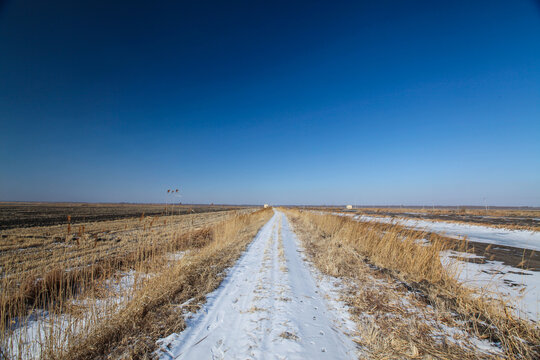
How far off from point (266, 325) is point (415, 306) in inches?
117

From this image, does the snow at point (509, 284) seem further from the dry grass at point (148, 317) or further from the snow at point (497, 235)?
the dry grass at point (148, 317)

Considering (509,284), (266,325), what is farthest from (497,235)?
(266,325)

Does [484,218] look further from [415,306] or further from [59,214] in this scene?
[59,214]

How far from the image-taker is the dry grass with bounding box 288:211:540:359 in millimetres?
2695

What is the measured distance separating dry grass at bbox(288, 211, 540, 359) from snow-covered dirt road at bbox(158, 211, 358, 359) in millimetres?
500

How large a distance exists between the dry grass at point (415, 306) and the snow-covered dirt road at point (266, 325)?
500 millimetres

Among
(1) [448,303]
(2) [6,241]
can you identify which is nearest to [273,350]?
(1) [448,303]

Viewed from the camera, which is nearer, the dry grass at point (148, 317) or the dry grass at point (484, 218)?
the dry grass at point (148, 317)

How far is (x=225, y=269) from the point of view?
6477 mm

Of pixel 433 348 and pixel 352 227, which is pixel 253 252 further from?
pixel 433 348

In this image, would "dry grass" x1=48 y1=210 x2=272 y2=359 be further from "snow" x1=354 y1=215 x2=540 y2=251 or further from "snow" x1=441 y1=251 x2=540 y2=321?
"snow" x1=354 y1=215 x2=540 y2=251

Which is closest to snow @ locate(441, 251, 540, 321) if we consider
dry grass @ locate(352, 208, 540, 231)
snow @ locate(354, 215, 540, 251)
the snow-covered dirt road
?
snow @ locate(354, 215, 540, 251)

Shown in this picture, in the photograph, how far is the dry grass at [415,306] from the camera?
8.84 feet

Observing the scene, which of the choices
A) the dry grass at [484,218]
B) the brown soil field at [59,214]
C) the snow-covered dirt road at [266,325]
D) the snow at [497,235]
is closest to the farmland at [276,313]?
the snow-covered dirt road at [266,325]
